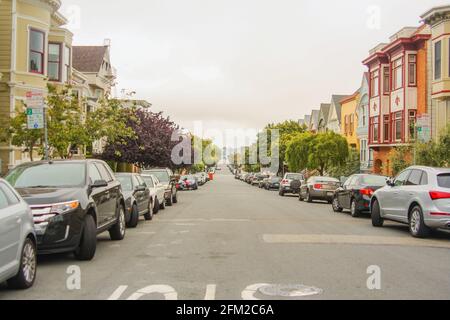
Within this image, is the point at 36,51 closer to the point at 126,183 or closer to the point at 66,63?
the point at 66,63

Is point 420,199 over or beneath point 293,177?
beneath

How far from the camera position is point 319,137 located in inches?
1854

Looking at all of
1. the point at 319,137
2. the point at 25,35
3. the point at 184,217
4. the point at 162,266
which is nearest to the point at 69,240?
the point at 162,266

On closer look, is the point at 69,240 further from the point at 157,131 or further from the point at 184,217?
the point at 157,131

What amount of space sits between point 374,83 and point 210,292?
125 feet

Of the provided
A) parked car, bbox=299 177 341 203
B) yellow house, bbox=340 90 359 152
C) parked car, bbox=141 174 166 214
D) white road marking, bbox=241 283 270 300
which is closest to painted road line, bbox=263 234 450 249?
white road marking, bbox=241 283 270 300

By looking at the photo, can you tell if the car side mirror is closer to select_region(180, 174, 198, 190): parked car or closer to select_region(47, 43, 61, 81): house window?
select_region(47, 43, 61, 81): house window

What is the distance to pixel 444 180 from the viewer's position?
1341 centimetres

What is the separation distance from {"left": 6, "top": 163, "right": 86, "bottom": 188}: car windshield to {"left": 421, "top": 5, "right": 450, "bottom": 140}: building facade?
22737 mm

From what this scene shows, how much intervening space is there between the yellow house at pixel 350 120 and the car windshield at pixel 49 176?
4289cm

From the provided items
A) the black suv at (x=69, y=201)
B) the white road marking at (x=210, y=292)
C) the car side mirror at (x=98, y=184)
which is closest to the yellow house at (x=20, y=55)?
the black suv at (x=69, y=201)

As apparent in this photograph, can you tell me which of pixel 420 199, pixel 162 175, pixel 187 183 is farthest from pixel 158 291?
pixel 187 183

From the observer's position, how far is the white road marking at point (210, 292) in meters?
7.13
